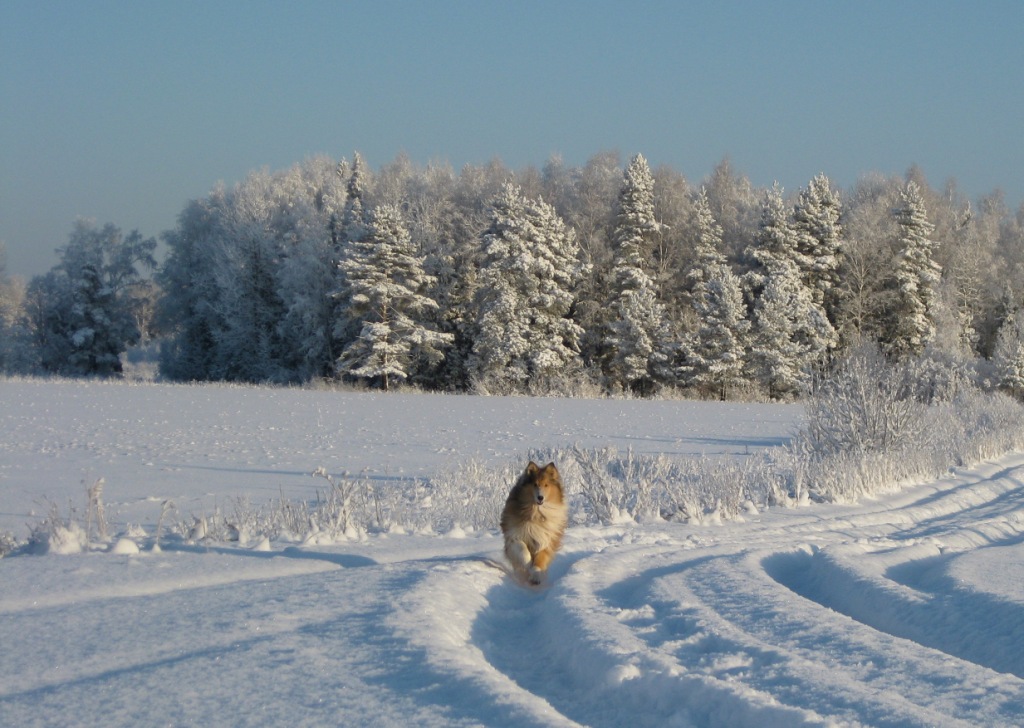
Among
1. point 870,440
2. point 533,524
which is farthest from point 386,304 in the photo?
point 533,524

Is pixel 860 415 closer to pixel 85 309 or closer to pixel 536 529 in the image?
pixel 536 529

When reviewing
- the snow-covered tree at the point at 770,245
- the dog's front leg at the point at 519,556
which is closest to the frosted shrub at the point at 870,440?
the dog's front leg at the point at 519,556

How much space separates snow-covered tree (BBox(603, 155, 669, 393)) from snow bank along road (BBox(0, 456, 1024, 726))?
108 ft

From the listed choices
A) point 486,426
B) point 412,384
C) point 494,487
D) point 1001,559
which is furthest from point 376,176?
point 1001,559

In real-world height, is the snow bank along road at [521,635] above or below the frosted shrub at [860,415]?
below

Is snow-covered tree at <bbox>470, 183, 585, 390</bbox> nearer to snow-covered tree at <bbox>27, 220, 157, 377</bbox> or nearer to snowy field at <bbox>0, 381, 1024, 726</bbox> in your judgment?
snow-covered tree at <bbox>27, 220, 157, 377</bbox>

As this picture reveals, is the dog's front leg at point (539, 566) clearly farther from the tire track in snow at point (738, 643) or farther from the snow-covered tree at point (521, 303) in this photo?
the snow-covered tree at point (521, 303)

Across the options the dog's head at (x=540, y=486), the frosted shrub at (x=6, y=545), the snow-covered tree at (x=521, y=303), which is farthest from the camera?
the snow-covered tree at (x=521, y=303)

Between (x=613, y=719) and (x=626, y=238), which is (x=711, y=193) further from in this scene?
(x=613, y=719)

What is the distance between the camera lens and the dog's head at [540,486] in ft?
22.3

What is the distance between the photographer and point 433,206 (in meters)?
47.7

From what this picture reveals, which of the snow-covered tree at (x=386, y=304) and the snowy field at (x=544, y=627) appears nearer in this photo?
the snowy field at (x=544, y=627)

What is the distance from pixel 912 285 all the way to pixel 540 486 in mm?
40690

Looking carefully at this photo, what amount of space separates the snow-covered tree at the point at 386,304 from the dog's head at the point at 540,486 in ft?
112
